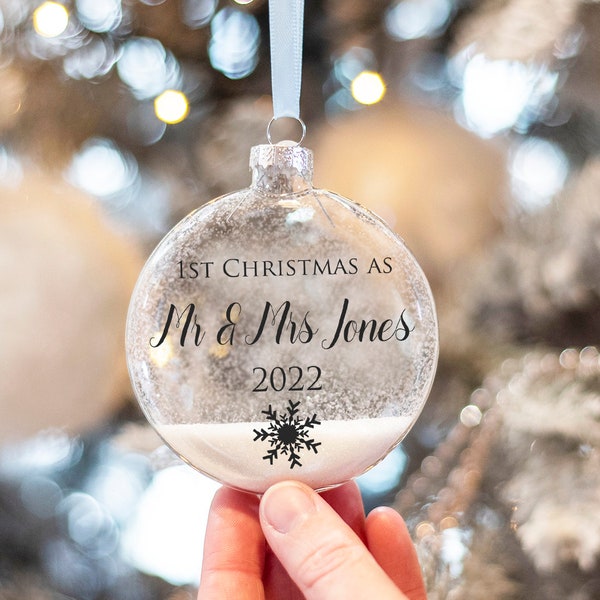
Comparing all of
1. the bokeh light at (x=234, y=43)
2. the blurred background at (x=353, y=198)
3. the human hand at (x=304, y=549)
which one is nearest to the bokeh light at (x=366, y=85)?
the blurred background at (x=353, y=198)

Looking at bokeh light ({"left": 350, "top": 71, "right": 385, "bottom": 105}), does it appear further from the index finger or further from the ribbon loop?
the index finger

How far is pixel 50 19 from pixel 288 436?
508 mm

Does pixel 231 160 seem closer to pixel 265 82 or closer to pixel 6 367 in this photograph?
→ pixel 265 82

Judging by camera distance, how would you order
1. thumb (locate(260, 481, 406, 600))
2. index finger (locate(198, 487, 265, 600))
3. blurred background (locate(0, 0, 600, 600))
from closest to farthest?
thumb (locate(260, 481, 406, 600)), index finger (locate(198, 487, 265, 600)), blurred background (locate(0, 0, 600, 600))

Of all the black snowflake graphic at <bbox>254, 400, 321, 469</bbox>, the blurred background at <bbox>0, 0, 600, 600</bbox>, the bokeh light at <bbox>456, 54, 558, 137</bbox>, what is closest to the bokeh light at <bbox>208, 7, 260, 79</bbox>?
the blurred background at <bbox>0, 0, 600, 600</bbox>

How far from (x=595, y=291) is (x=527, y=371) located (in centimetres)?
10

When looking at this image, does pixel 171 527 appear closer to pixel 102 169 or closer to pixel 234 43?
pixel 102 169

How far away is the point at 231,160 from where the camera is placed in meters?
0.74

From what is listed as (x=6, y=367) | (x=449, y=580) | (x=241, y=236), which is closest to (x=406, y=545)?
(x=449, y=580)

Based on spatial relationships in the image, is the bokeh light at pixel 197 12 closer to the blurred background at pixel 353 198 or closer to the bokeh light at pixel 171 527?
the blurred background at pixel 353 198

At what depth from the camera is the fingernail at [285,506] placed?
17.9 inches

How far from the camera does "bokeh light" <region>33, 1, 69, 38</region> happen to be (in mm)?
720

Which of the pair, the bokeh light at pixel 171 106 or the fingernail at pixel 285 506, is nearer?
the fingernail at pixel 285 506

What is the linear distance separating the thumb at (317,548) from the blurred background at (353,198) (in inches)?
11.3
